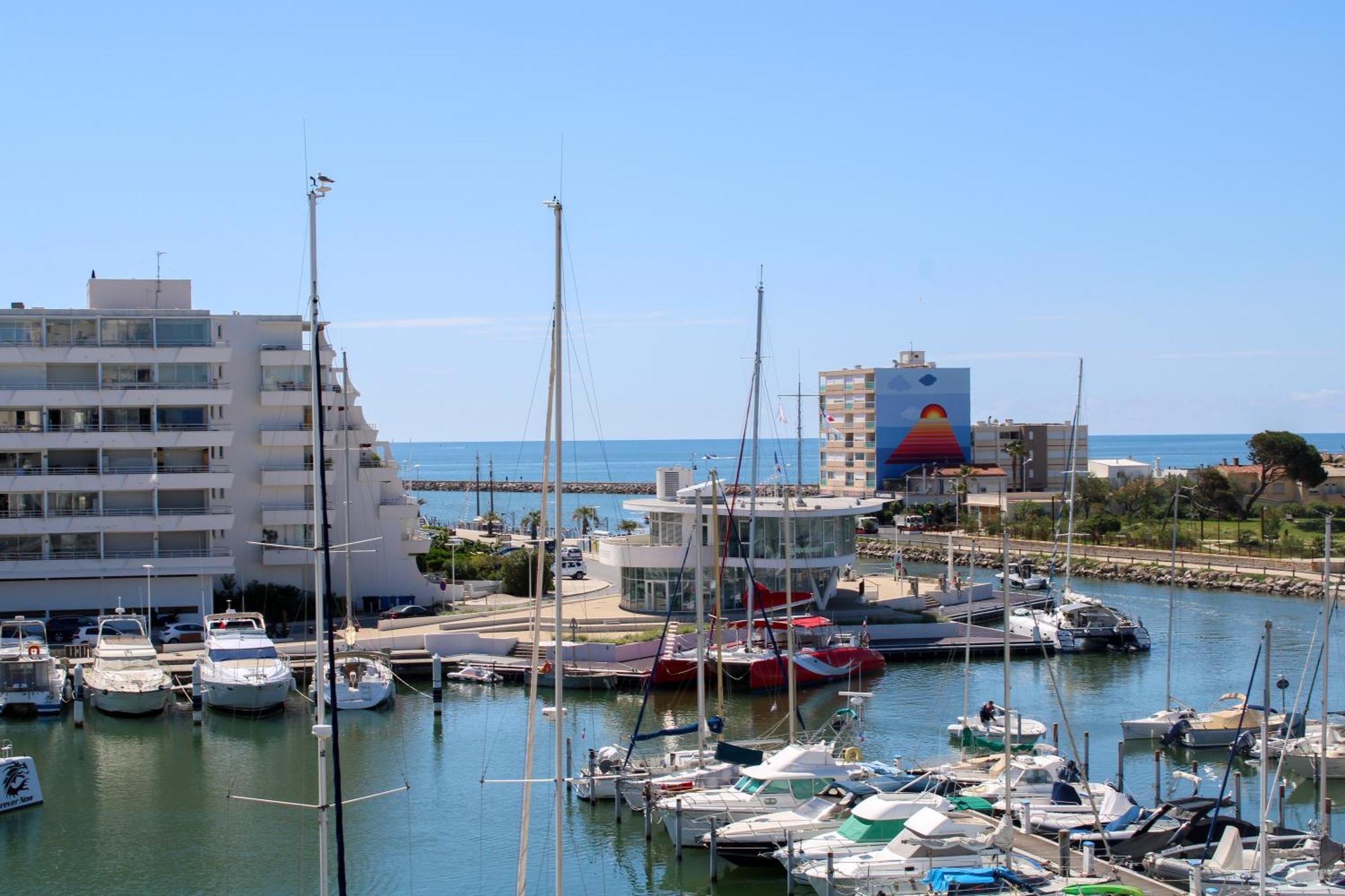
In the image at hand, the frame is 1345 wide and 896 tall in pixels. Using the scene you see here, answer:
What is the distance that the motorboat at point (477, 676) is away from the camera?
2057 inches

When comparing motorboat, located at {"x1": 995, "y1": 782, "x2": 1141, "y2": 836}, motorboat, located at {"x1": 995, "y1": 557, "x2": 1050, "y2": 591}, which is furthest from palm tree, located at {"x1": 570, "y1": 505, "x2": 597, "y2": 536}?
motorboat, located at {"x1": 995, "y1": 782, "x2": 1141, "y2": 836}

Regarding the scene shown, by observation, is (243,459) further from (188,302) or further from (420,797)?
(420,797)

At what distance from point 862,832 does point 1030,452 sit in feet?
331

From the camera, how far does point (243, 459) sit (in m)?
62.2

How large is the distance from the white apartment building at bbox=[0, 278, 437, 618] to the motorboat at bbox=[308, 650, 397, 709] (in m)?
7.03

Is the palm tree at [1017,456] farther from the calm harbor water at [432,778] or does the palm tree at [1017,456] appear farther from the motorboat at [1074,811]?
the motorboat at [1074,811]

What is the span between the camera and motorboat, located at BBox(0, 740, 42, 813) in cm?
3559

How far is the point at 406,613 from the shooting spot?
2429 inches

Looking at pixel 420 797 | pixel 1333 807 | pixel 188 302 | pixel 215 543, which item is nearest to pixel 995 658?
pixel 1333 807

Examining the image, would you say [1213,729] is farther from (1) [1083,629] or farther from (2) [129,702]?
(2) [129,702]

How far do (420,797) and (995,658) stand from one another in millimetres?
29010

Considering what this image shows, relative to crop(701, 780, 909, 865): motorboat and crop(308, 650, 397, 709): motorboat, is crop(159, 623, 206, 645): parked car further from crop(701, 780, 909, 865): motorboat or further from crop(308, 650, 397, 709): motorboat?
crop(701, 780, 909, 865): motorboat

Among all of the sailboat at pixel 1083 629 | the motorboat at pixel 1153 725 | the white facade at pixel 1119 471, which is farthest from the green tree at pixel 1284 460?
the motorboat at pixel 1153 725

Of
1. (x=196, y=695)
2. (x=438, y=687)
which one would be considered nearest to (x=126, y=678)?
(x=196, y=695)
